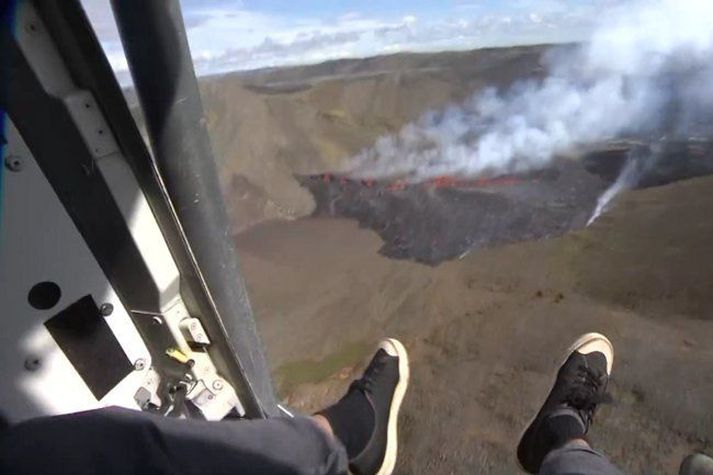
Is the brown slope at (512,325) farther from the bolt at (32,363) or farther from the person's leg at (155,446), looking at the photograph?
the bolt at (32,363)

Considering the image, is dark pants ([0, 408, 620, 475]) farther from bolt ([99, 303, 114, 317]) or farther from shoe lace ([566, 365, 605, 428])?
shoe lace ([566, 365, 605, 428])

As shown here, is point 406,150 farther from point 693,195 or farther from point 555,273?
point 555,273

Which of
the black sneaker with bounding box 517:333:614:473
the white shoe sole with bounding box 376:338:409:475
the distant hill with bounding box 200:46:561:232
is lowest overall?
the distant hill with bounding box 200:46:561:232

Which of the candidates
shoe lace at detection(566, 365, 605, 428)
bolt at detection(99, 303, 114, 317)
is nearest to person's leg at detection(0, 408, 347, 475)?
bolt at detection(99, 303, 114, 317)

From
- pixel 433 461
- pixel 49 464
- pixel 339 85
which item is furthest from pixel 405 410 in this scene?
pixel 339 85

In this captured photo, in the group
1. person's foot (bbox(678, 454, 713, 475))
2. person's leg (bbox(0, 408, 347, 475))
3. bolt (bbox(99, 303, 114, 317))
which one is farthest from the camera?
person's foot (bbox(678, 454, 713, 475))

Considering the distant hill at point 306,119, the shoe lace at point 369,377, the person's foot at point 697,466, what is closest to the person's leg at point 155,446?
the shoe lace at point 369,377
